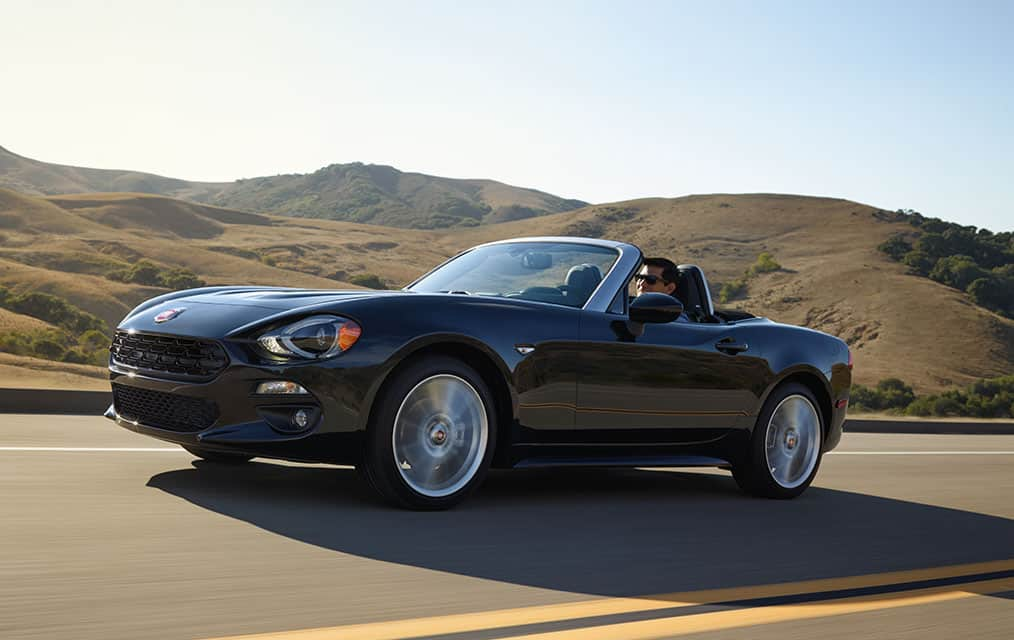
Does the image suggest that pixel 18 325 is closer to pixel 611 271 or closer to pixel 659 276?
pixel 659 276

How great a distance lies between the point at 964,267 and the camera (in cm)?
7919

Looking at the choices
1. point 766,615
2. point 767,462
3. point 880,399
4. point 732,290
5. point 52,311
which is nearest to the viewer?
point 766,615

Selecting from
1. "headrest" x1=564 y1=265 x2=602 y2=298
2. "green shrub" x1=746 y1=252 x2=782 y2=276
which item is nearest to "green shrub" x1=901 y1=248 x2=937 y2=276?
"green shrub" x1=746 y1=252 x2=782 y2=276

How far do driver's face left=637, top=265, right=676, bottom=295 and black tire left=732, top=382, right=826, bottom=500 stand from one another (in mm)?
952

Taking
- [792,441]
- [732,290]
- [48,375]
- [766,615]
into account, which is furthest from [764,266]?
[766,615]

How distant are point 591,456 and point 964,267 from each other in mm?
77204

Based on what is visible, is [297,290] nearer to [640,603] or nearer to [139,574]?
[139,574]

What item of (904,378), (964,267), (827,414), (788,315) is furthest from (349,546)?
(964,267)

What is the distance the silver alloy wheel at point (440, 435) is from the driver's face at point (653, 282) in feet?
7.28

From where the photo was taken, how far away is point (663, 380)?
7.45m

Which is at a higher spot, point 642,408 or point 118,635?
point 642,408

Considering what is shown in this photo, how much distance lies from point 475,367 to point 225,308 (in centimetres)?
128

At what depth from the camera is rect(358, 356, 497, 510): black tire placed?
613cm

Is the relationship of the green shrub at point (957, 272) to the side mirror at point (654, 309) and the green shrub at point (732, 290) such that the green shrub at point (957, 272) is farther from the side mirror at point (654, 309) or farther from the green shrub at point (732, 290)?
the side mirror at point (654, 309)
